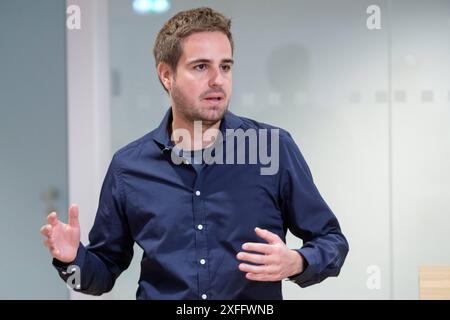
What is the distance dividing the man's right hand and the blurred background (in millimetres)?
892

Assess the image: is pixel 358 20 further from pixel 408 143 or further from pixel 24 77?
pixel 24 77

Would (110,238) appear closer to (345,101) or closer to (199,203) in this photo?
(199,203)

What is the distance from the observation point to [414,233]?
201 centimetres

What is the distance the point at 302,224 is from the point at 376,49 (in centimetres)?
96

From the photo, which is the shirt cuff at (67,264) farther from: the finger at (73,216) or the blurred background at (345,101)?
the blurred background at (345,101)

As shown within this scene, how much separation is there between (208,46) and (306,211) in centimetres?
44

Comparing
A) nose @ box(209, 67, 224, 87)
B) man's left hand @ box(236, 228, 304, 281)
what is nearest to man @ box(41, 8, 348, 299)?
nose @ box(209, 67, 224, 87)

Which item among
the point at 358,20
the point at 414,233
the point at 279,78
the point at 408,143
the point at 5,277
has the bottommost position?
the point at 5,277

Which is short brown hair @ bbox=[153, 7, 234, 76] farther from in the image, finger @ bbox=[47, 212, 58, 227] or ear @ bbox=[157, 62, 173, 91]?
finger @ bbox=[47, 212, 58, 227]

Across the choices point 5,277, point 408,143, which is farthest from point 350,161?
point 5,277

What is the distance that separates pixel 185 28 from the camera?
4.44ft

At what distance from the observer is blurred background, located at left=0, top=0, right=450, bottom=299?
200 centimetres

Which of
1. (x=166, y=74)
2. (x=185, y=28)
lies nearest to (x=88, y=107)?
(x=166, y=74)

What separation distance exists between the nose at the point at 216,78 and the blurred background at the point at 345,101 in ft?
2.36
